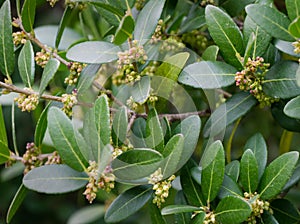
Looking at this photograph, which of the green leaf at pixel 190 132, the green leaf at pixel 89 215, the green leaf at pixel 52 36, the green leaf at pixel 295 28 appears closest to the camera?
the green leaf at pixel 295 28

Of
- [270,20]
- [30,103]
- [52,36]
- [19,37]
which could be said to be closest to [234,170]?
[270,20]

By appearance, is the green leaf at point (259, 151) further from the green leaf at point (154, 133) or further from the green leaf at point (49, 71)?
the green leaf at point (49, 71)

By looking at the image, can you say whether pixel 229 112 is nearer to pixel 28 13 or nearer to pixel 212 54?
pixel 212 54

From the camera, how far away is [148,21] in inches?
35.7

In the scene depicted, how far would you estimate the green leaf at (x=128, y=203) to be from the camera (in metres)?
0.89

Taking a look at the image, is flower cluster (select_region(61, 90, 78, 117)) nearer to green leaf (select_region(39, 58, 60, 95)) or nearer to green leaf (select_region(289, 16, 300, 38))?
green leaf (select_region(39, 58, 60, 95))

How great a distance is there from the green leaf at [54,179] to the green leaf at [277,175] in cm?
29

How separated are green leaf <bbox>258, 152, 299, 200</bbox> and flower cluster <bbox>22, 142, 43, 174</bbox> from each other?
1.40 ft

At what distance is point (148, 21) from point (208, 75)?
→ 138 millimetres

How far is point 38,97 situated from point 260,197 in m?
0.41

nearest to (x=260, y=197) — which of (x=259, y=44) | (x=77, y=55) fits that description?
(x=259, y=44)

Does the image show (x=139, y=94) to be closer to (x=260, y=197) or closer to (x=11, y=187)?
(x=260, y=197)

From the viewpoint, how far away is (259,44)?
87 centimetres

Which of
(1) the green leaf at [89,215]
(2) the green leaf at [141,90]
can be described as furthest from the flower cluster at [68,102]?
(1) the green leaf at [89,215]
